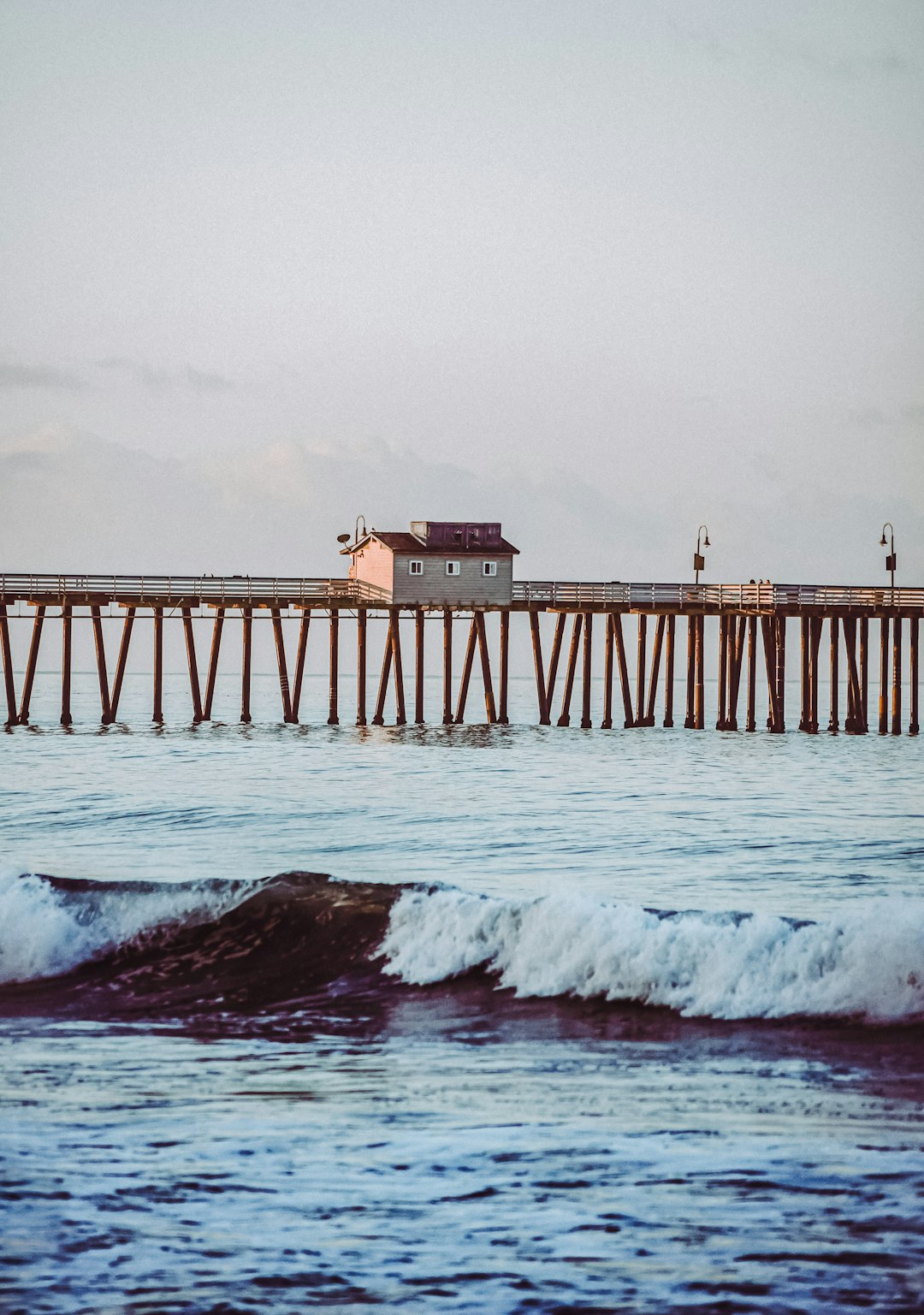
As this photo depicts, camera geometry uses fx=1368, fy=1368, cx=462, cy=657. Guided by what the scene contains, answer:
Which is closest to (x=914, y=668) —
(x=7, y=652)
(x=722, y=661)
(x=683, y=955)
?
(x=722, y=661)

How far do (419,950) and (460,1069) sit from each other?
3.76 metres

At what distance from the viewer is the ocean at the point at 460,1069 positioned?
6.44m

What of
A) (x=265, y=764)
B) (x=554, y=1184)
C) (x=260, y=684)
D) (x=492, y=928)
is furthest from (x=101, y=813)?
(x=260, y=684)

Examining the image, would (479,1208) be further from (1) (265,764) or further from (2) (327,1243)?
(1) (265,764)

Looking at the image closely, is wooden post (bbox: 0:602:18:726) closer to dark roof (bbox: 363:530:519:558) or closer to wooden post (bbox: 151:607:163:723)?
wooden post (bbox: 151:607:163:723)

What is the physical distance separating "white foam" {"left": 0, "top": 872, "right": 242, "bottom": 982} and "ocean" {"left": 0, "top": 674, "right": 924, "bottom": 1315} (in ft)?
0.11

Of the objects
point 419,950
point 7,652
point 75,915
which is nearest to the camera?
point 419,950

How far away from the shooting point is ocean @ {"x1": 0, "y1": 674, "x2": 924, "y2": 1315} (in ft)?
21.1

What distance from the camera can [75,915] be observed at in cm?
1450

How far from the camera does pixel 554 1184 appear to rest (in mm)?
7359

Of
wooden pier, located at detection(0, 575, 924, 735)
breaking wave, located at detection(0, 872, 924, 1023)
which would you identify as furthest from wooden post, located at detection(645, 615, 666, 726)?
breaking wave, located at detection(0, 872, 924, 1023)

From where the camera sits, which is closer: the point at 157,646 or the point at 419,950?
the point at 419,950

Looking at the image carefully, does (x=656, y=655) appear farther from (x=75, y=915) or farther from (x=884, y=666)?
(x=75, y=915)

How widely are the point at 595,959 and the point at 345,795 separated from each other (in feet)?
49.2
